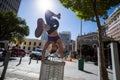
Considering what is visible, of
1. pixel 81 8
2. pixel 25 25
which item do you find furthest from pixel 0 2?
pixel 81 8

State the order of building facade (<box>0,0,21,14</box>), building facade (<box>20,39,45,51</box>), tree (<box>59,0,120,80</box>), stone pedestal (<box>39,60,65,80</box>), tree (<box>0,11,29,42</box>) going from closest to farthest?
stone pedestal (<box>39,60,65,80</box>) → tree (<box>59,0,120,80</box>) → tree (<box>0,11,29,42</box>) → building facade (<box>0,0,21,14</box>) → building facade (<box>20,39,45,51</box>)

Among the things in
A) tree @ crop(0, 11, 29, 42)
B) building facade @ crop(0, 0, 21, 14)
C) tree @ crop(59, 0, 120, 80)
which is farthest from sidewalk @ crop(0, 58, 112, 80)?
building facade @ crop(0, 0, 21, 14)

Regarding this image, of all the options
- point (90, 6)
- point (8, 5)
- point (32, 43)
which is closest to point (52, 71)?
point (90, 6)

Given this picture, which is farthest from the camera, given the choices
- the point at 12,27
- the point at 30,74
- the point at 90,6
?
the point at 12,27

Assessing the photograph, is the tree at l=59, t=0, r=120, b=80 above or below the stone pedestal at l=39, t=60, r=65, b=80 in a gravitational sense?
above

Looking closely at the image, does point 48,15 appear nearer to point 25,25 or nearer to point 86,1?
point 86,1

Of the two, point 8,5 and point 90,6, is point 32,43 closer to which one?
point 8,5

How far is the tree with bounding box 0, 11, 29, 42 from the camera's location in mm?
30166

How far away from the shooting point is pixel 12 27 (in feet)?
103

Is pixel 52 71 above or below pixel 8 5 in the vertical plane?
below

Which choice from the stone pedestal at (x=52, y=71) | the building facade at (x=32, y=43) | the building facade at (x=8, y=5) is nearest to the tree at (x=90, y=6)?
the stone pedestal at (x=52, y=71)

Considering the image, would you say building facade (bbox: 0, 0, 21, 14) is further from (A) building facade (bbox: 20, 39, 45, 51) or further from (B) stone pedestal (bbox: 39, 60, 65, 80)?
(B) stone pedestal (bbox: 39, 60, 65, 80)

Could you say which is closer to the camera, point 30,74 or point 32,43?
point 30,74

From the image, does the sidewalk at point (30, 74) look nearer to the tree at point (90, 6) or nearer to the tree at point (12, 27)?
the tree at point (90, 6)
